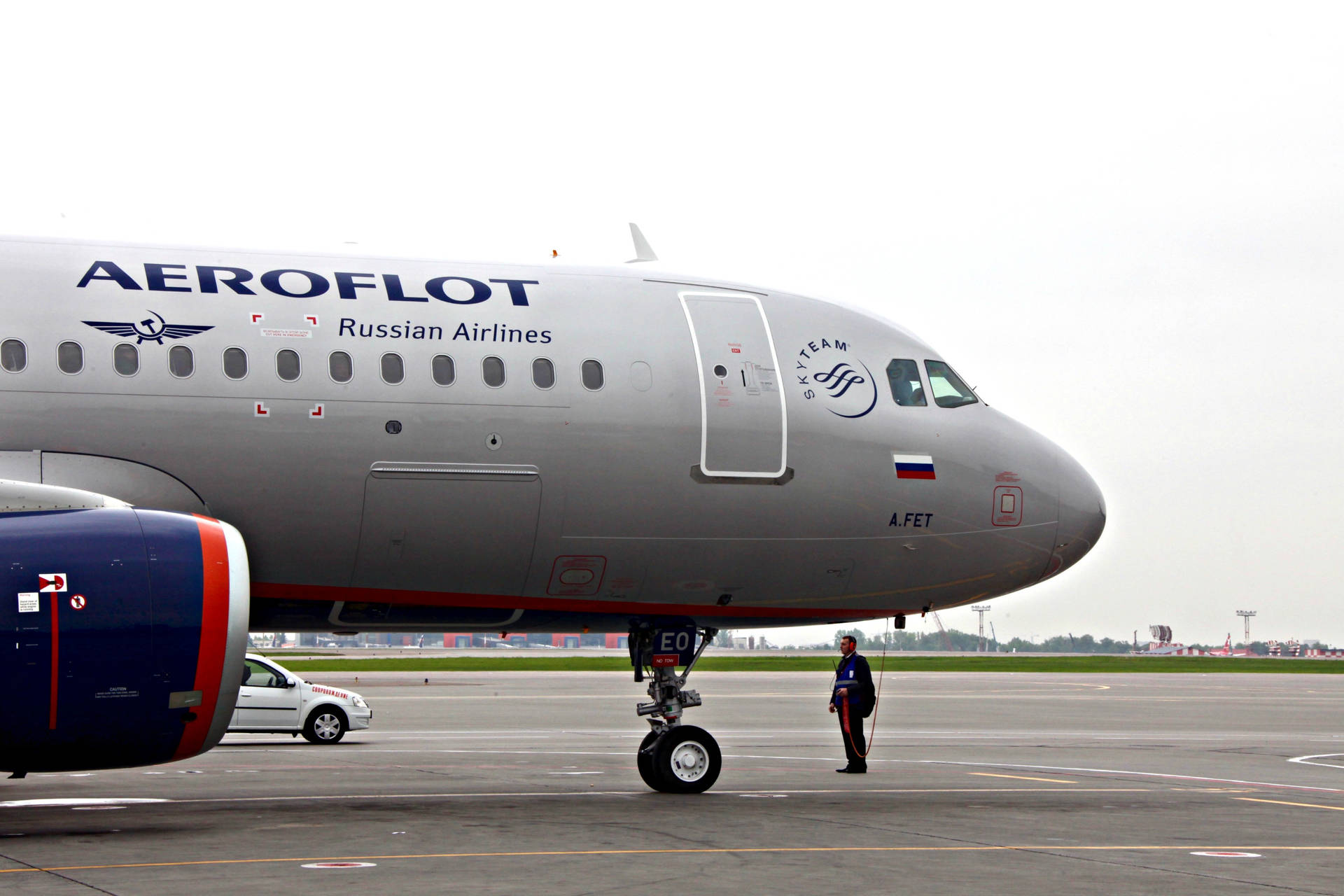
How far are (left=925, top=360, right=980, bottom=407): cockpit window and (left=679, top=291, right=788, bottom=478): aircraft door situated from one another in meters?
2.01

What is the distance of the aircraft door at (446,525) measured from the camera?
14938 millimetres

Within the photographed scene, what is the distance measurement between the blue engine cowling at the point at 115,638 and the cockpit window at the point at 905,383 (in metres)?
7.85

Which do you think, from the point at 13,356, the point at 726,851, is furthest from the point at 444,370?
the point at 726,851

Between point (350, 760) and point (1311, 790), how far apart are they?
14.2 metres

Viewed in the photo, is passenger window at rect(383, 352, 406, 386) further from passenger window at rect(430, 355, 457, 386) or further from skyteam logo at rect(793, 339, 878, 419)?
skyteam logo at rect(793, 339, 878, 419)

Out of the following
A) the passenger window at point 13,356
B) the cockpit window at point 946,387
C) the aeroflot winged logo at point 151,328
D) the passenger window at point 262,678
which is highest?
the cockpit window at point 946,387

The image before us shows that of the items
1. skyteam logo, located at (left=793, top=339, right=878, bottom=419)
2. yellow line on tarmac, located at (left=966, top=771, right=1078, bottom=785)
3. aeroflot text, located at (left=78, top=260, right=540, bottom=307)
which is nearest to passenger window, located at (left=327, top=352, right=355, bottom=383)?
aeroflot text, located at (left=78, top=260, right=540, bottom=307)

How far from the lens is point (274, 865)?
11.7m

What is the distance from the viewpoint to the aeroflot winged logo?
46.1 ft

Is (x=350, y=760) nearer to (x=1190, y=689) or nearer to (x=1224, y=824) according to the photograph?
(x=1224, y=824)

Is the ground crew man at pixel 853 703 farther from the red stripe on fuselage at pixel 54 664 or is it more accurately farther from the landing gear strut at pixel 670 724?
the red stripe on fuselage at pixel 54 664

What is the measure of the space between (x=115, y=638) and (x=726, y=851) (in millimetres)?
5375

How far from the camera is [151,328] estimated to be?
46.5 ft

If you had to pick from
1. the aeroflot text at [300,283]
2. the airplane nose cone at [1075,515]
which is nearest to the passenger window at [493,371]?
the aeroflot text at [300,283]
